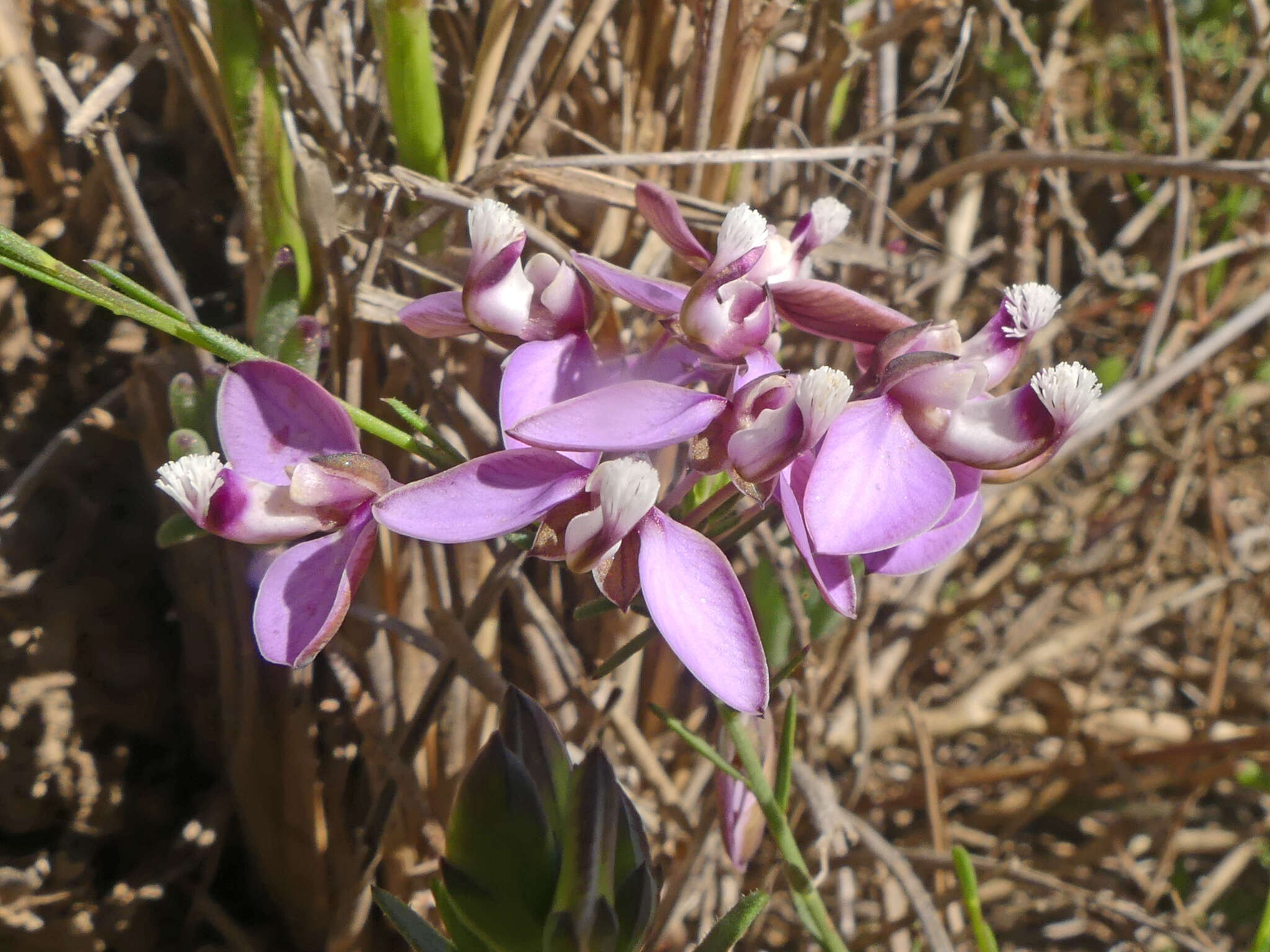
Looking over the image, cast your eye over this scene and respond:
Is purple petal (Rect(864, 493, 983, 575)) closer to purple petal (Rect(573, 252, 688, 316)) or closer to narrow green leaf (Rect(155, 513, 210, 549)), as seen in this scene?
purple petal (Rect(573, 252, 688, 316))

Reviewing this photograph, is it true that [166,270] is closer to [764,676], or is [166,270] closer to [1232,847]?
[764,676]

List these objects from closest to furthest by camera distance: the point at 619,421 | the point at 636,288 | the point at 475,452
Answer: the point at 619,421, the point at 636,288, the point at 475,452

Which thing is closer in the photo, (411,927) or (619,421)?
(619,421)

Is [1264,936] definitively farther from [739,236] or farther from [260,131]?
[260,131]

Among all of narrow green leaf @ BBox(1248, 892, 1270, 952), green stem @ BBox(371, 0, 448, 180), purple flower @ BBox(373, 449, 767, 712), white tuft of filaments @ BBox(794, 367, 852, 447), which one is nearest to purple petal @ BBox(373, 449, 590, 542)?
purple flower @ BBox(373, 449, 767, 712)

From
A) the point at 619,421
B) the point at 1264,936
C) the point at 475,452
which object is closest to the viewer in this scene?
the point at 619,421

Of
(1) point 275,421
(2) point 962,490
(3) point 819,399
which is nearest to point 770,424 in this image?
(3) point 819,399

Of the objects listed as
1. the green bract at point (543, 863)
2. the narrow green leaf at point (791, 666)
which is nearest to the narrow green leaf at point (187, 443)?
the green bract at point (543, 863)
